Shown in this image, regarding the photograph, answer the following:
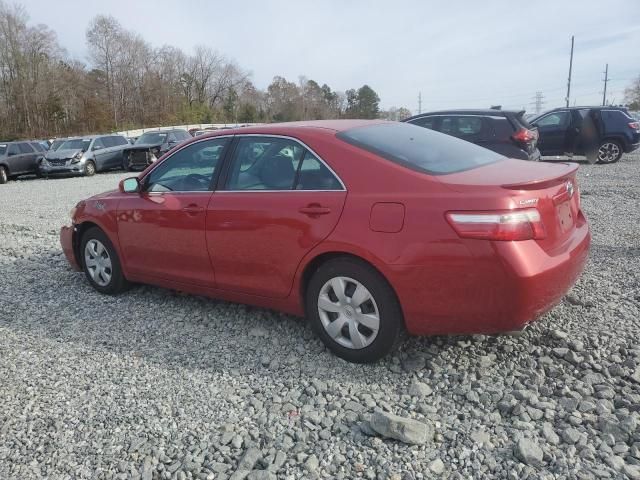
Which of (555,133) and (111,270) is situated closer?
(111,270)

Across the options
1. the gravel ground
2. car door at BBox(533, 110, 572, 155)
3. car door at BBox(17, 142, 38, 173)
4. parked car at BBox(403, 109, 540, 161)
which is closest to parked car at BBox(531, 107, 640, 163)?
car door at BBox(533, 110, 572, 155)

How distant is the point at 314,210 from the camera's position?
3344 mm

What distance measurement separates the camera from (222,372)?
342 cm

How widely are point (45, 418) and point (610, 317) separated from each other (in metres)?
3.85

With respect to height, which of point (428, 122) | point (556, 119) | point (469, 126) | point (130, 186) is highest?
point (556, 119)

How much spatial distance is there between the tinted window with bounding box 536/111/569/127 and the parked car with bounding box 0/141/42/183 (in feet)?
61.6

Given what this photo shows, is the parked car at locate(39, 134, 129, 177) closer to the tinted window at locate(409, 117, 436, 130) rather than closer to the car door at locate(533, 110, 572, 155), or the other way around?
the tinted window at locate(409, 117, 436, 130)

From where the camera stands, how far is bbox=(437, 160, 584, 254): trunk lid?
2.85 meters

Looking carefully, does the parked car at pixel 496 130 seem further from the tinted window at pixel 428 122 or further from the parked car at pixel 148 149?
the parked car at pixel 148 149

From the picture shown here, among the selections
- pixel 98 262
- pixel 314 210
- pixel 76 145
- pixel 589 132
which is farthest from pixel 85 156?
pixel 314 210

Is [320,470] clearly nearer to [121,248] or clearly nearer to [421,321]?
[421,321]

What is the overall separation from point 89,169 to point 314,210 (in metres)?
19.6

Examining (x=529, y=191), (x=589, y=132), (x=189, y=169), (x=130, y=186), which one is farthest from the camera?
(x=589, y=132)

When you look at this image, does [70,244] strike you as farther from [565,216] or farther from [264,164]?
[565,216]
